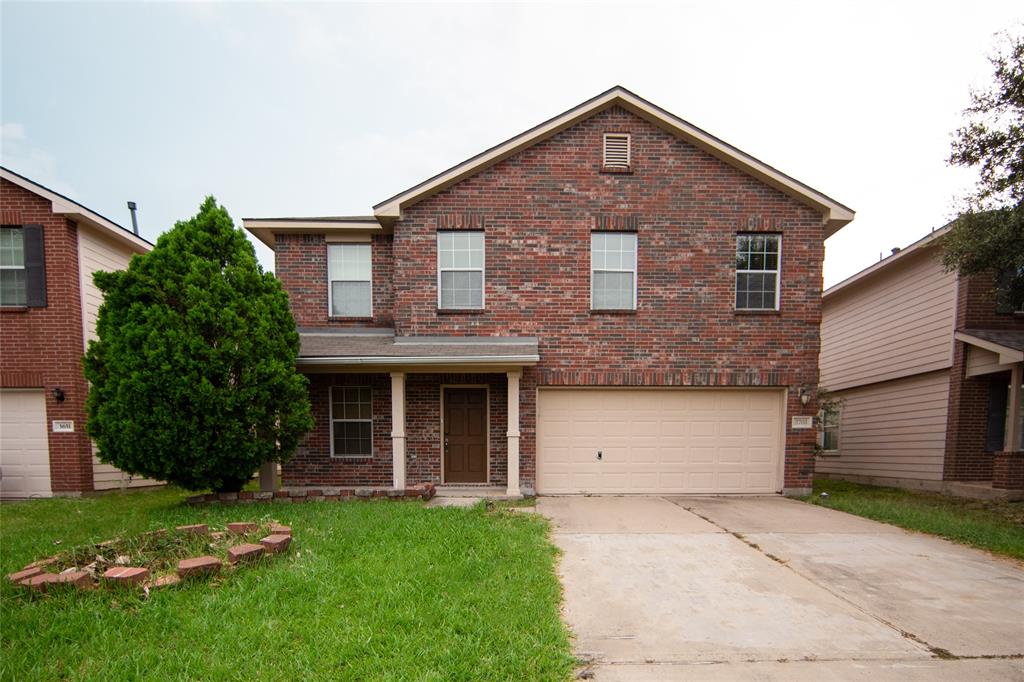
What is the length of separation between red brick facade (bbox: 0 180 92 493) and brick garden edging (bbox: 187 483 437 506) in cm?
335

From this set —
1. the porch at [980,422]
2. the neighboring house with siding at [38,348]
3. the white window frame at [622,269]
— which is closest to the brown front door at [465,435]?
the white window frame at [622,269]

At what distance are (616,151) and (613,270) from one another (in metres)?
2.36

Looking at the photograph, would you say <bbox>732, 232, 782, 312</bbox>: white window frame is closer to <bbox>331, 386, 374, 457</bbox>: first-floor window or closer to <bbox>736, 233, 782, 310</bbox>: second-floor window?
<bbox>736, 233, 782, 310</bbox>: second-floor window

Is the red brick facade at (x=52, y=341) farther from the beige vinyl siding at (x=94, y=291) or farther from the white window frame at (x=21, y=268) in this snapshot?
the beige vinyl siding at (x=94, y=291)

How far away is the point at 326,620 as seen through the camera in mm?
3223

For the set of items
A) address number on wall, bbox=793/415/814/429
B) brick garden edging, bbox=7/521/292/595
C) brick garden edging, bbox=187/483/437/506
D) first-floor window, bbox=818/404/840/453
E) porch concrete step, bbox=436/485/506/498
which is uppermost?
address number on wall, bbox=793/415/814/429

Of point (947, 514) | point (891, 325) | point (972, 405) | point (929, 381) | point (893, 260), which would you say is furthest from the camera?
point (891, 325)

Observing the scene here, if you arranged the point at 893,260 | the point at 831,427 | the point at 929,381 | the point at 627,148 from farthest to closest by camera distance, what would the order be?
the point at 831,427 → the point at 893,260 → the point at 929,381 → the point at 627,148

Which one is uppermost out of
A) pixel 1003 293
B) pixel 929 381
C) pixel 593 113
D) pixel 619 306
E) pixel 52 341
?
pixel 593 113

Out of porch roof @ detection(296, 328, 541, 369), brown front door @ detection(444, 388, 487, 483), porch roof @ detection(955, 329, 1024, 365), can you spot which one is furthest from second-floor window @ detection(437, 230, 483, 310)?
porch roof @ detection(955, 329, 1024, 365)

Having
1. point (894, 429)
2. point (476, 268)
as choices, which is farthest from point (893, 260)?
point (476, 268)

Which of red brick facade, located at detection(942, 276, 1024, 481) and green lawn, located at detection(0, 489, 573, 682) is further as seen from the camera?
red brick facade, located at detection(942, 276, 1024, 481)

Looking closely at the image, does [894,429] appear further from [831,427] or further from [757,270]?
[757,270]

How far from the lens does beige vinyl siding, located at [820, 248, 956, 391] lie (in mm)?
9812
